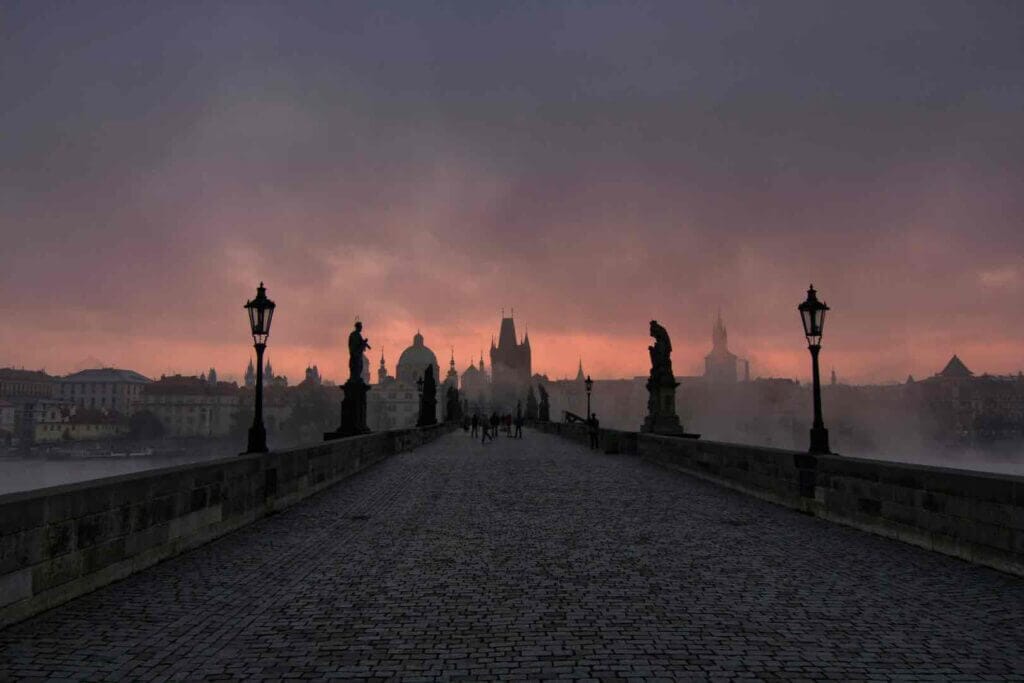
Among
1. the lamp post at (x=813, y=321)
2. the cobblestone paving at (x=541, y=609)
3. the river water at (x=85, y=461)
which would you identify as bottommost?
the river water at (x=85, y=461)

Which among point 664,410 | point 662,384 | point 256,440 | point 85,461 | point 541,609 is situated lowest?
point 85,461

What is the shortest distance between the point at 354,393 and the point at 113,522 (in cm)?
1835

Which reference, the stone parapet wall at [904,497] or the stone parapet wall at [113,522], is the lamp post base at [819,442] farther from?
the stone parapet wall at [113,522]

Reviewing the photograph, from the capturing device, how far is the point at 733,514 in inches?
478

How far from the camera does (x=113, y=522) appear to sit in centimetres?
751

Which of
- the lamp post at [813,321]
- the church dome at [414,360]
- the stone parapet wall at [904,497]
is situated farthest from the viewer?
the church dome at [414,360]

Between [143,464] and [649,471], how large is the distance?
143 m

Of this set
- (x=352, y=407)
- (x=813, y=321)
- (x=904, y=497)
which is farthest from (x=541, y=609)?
(x=352, y=407)

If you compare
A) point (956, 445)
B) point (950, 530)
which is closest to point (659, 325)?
point (950, 530)

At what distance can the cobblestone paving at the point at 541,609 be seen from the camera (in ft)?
16.5

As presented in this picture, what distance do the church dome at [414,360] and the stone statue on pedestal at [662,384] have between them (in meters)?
163

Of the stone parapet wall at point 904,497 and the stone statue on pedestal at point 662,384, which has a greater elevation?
the stone statue on pedestal at point 662,384

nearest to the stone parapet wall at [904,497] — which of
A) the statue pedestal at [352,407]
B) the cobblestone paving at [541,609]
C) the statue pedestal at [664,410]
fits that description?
the cobblestone paving at [541,609]

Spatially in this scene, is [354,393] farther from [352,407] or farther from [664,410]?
[664,410]
